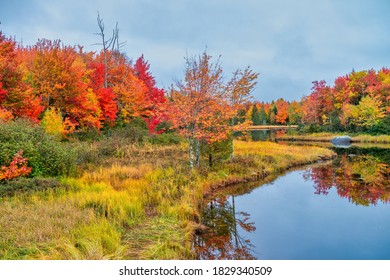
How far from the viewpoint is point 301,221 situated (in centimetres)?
1036

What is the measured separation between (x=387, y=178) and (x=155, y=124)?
20394mm

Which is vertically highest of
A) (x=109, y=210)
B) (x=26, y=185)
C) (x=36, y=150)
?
(x=36, y=150)

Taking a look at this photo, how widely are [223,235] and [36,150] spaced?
798 cm

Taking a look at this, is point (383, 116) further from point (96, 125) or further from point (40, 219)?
point (40, 219)

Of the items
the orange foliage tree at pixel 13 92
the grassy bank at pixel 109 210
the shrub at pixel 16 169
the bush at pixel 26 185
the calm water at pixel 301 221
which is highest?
the orange foliage tree at pixel 13 92

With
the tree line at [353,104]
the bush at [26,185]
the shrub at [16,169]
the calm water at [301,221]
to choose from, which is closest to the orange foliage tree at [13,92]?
the shrub at [16,169]

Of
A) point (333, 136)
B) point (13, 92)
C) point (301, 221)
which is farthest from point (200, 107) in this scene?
point (333, 136)

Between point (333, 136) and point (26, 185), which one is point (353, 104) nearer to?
point (333, 136)

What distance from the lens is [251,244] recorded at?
Answer: 27.2 ft

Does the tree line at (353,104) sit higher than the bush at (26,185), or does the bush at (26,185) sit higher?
the tree line at (353,104)

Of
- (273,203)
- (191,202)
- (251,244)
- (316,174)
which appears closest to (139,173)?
(191,202)

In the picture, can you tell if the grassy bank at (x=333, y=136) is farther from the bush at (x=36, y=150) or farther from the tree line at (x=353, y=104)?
the bush at (x=36, y=150)

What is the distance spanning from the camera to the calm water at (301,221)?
7.85 metres

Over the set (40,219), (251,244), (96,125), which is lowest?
(251,244)
